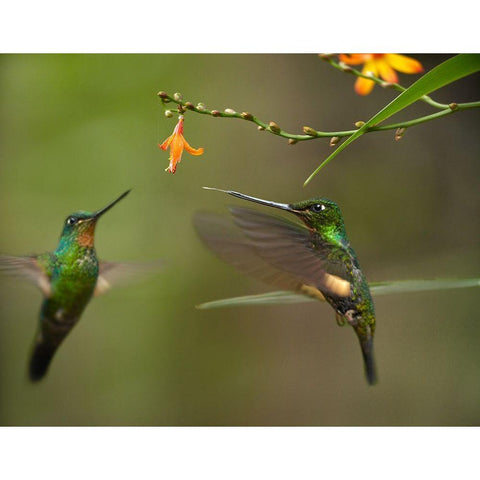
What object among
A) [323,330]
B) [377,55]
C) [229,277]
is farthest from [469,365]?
[377,55]

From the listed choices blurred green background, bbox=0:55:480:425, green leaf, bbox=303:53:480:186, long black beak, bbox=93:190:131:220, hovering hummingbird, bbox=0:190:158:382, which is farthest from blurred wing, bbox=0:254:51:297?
blurred green background, bbox=0:55:480:425

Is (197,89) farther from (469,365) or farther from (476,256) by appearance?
(469,365)

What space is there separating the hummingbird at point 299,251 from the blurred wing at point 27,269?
331 mm

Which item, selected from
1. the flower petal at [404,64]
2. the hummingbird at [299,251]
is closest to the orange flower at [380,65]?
the flower petal at [404,64]

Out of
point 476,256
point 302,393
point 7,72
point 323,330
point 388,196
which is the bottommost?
point 302,393

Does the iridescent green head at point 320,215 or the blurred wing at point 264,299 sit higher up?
the iridescent green head at point 320,215

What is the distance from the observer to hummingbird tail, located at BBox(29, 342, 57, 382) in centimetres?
117

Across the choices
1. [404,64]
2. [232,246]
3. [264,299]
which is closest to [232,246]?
[232,246]

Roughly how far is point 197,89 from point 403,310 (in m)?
0.91

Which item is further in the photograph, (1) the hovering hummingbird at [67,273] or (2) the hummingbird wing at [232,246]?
(1) the hovering hummingbird at [67,273]

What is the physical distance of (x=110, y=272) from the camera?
1114 millimetres

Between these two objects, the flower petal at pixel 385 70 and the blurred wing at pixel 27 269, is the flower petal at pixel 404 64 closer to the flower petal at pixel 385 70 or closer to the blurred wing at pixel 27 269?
the flower petal at pixel 385 70

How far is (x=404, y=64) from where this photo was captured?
2.23ft

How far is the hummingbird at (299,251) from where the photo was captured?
2.68ft
